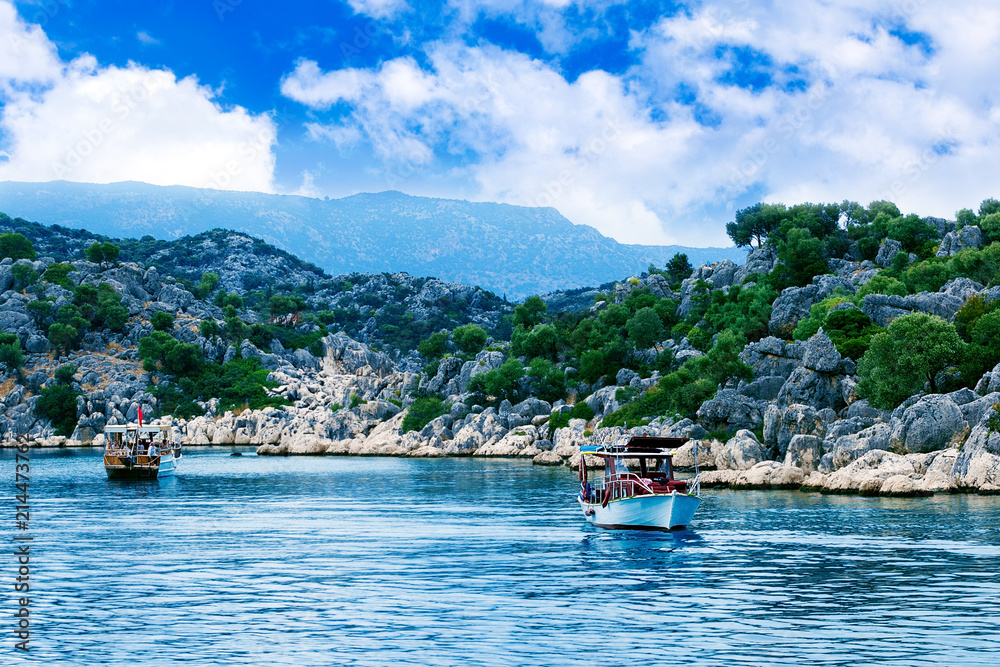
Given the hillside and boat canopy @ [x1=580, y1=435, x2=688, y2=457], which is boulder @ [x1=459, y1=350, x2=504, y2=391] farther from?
boat canopy @ [x1=580, y1=435, x2=688, y2=457]

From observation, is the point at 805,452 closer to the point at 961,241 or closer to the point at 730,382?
the point at 730,382

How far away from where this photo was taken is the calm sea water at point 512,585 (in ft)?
82.7

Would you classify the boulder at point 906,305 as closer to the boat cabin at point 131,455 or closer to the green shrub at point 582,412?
the green shrub at point 582,412

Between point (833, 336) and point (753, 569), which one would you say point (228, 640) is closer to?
point (753, 569)

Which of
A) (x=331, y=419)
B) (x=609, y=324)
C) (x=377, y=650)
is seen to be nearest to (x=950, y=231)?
(x=609, y=324)

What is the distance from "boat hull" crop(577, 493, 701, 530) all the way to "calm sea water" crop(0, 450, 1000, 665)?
0.78m

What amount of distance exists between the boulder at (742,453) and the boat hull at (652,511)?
109ft

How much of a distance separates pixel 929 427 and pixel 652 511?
104 ft

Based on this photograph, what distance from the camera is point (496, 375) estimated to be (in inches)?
5822

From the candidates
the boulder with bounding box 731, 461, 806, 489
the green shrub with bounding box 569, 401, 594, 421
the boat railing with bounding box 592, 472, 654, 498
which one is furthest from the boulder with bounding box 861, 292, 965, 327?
the boat railing with bounding box 592, 472, 654, 498

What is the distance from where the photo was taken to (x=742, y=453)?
81.9m

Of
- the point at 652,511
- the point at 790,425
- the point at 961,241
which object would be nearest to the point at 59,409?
the point at 790,425

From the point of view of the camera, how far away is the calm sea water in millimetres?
25219

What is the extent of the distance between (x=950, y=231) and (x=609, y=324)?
64.3 m
